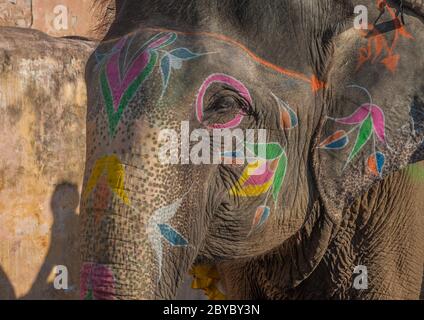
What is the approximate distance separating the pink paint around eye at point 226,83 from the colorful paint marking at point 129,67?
0.06 metres

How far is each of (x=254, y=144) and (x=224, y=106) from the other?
0.36 feet

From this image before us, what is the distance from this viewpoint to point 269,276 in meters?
2.20

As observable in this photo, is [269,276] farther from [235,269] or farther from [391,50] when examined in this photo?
[391,50]

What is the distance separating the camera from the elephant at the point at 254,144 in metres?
1.52

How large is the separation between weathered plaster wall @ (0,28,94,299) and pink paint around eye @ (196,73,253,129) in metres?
2.42

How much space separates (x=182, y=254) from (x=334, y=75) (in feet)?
1.83

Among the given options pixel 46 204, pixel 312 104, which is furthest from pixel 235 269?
pixel 46 204

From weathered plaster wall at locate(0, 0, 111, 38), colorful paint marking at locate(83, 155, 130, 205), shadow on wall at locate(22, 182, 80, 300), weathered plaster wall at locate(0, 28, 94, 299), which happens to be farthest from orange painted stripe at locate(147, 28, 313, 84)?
weathered plaster wall at locate(0, 0, 111, 38)

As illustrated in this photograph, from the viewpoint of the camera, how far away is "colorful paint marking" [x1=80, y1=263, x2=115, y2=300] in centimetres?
148

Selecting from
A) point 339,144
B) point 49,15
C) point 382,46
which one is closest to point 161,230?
point 339,144

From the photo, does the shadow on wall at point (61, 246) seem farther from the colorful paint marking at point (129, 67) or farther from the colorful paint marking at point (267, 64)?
the colorful paint marking at point (129, 67)

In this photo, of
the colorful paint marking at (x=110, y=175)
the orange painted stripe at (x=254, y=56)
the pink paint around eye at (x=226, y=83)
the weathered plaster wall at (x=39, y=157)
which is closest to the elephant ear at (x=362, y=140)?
the orange painted stripe at (x=254, y=56)

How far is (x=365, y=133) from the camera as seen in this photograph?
190 centimetres

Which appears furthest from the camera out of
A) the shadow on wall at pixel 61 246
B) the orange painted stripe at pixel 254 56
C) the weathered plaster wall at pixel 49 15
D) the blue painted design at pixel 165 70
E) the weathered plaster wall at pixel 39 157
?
the weathered plaster wall at pixel 49 15
